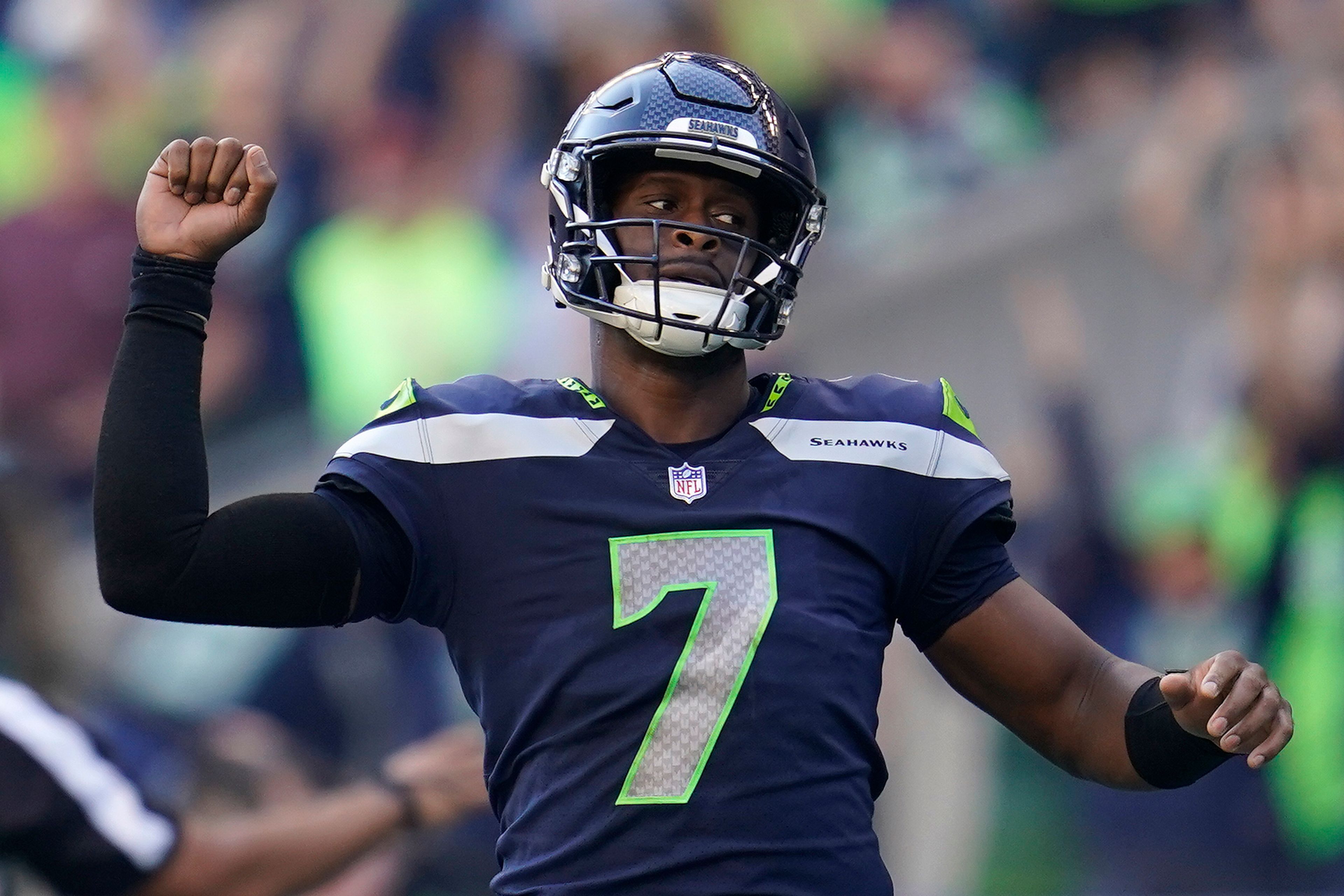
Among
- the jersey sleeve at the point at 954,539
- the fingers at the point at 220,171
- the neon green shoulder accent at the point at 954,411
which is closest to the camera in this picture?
the fingers at the point at 220,171

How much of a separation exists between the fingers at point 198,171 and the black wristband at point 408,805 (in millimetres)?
1254

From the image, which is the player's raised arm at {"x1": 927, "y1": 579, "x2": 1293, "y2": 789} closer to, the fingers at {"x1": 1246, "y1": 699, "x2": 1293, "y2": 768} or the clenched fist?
the fingers at {"x1": 1246, "y1": 699, "x2": 1293, "y2": 768}

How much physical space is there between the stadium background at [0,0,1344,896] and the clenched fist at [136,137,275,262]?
368 cm

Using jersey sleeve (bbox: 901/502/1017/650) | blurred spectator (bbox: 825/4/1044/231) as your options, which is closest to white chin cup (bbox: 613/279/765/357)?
jersey sleeve (bbox: 901/502/1017/650)

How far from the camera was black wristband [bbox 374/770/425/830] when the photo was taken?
272 cm

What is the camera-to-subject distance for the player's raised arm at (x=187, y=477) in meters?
1.70

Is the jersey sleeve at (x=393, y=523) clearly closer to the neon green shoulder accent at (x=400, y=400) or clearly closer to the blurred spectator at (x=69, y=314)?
the neon green shoulder accent at (x=400, y=400)

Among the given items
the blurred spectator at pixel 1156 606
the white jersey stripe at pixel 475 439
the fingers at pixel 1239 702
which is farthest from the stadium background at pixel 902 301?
the fingers at pixel 1239 702

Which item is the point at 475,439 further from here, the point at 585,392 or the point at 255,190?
the point at 255,190

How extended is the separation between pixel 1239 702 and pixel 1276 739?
0.07 meters

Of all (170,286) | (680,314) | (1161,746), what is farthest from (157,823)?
(1161,746)

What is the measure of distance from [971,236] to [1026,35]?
29.9 inches

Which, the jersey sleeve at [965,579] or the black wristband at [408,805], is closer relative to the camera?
the jersey sleeve at [965,579]

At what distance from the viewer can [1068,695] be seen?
2.06 meters
